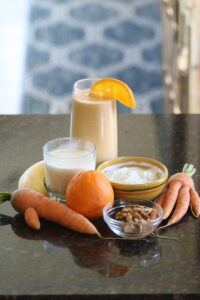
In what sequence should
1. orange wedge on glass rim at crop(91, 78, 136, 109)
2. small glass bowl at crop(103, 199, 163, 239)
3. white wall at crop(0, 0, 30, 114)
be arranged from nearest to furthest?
small glass bowl at crop(103, 199, 163, 239) → orange wedge on glass rim at crop(91, 78, 136, 109) → white wall at crop(0, 0, 30, 114)

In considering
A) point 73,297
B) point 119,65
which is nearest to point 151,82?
point 119,65

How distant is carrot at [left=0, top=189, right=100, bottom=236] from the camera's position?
108 cm

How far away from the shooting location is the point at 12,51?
4.60 metres

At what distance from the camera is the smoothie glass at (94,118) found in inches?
50.9

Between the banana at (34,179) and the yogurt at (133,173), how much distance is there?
137 mm

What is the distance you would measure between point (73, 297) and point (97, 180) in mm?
261

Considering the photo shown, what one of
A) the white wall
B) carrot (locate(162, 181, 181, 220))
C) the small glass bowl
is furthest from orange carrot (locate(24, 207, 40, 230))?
the white wall

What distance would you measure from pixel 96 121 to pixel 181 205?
286 mm

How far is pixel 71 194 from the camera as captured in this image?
110cm

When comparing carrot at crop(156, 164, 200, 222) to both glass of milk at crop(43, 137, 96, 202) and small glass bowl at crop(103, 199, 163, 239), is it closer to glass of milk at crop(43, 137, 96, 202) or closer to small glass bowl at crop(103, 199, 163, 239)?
small glass bowl at crop(103, 199, 163, 239)

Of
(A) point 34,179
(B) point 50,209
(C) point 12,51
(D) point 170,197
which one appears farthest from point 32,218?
(C) point 12,51

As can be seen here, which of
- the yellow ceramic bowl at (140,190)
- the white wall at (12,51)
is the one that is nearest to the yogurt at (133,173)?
the yellow ceramic bowl at (140,190)

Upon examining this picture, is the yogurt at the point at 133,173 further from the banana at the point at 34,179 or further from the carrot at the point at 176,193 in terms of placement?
the banana at the point at 34,179

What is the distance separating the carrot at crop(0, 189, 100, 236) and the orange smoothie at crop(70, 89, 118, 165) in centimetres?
22
